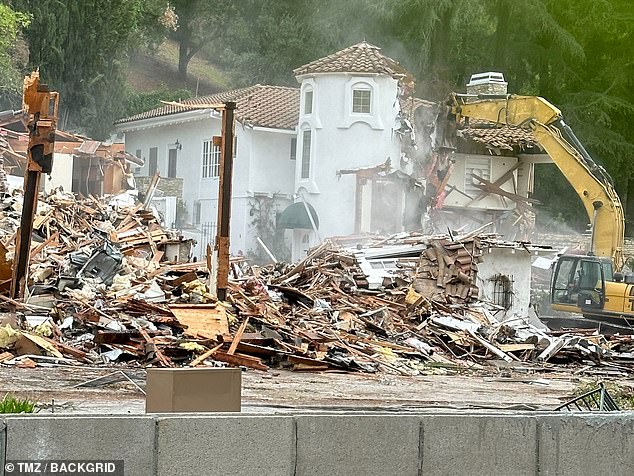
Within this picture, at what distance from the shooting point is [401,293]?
22000mm

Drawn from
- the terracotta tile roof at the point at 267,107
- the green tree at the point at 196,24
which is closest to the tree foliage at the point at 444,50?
the terracotta tile roof at the point at 267,107

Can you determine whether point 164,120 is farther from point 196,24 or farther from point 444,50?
point 196,24

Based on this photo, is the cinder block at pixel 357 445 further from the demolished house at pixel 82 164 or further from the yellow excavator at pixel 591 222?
the demolished house at pixel 82 164

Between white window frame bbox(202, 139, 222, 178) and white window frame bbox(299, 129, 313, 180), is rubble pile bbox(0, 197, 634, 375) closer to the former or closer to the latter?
white window frame bbox(299, 129, 313, 180)

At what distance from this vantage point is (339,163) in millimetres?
41281

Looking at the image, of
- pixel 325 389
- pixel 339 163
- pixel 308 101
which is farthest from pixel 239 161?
pixel 325 389

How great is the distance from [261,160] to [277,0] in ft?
61.4

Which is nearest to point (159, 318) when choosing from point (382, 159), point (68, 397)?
point (68, 397)

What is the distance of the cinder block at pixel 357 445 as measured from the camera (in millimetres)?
6652

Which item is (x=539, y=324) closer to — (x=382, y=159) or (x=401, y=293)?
(x=401, y=293)

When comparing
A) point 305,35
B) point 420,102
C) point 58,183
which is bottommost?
point 58,183

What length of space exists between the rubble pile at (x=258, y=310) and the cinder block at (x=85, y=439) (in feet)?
25.5

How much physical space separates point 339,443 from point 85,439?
1.55m

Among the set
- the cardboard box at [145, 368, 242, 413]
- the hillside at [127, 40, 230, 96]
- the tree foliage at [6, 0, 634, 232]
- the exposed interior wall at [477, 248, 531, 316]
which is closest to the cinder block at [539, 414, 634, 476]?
the cardboard box at [145, 368, 242, 413]
